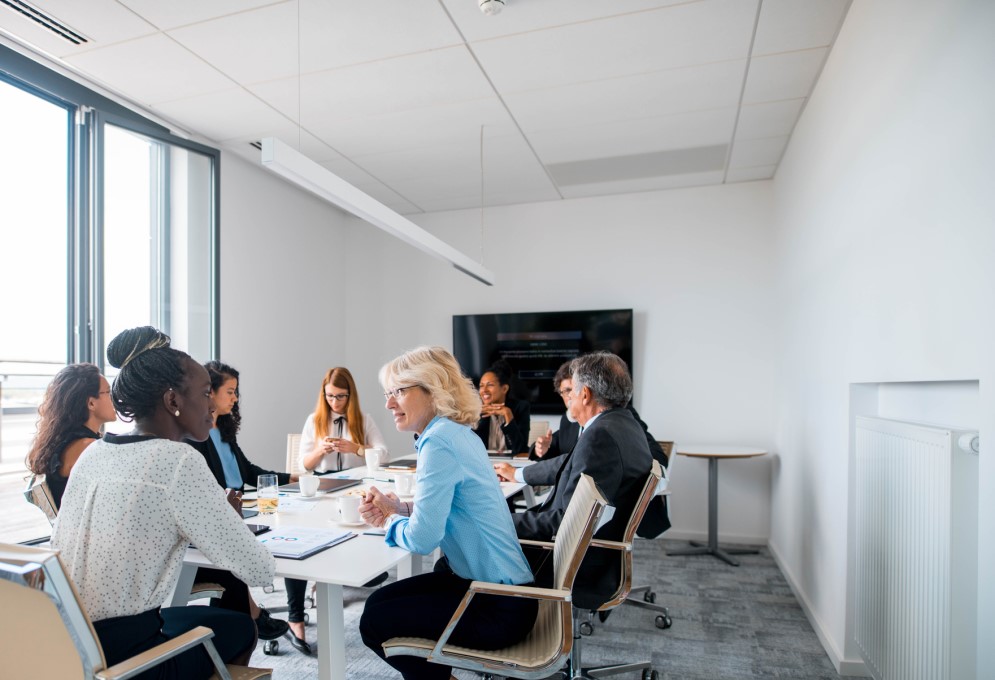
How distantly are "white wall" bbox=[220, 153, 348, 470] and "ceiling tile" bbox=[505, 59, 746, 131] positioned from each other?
2200mm

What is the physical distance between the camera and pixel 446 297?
232 inches

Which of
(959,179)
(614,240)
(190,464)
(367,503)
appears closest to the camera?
(190,464)

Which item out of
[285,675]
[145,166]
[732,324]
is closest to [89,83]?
[145,166]

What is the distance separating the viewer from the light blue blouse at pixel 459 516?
72.7 inches

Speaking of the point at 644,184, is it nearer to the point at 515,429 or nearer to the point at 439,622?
the point at 515,429

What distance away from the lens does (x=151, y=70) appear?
317cm

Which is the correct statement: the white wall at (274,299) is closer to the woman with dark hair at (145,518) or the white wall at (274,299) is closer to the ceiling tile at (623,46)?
the ceiling tile at (623,46)

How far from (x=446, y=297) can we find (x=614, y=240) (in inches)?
64.4

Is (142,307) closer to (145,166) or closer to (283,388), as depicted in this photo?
(145,166)

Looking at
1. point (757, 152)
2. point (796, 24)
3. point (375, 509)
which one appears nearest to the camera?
point (375, 509)

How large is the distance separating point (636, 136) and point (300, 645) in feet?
11.6

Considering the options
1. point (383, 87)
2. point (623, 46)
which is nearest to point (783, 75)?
point (623, 46)

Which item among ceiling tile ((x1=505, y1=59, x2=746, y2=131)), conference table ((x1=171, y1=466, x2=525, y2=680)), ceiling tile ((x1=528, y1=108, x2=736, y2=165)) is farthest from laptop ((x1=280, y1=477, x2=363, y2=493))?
ceiling tile ((x1=528, y1=108, x2=736, y2=165))

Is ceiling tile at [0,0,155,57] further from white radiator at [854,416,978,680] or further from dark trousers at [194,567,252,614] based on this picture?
white radiator at [854,416,978,680]
